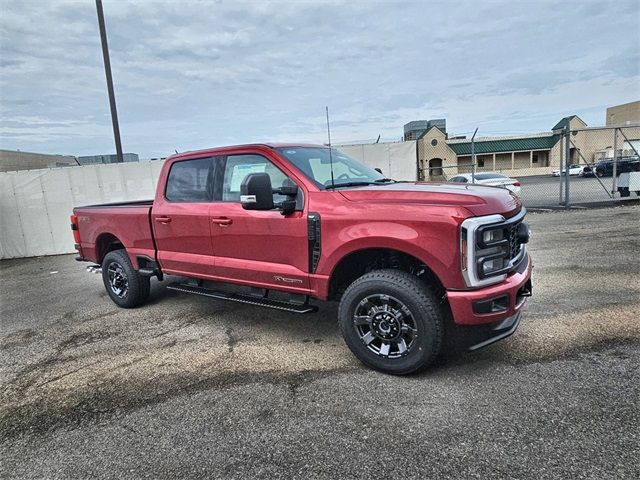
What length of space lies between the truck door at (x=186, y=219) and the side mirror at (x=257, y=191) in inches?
36.7

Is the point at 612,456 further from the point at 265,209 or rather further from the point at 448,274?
the point at 265,209

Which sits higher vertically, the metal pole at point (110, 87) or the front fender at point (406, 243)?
the metal pole at point (110, 87)

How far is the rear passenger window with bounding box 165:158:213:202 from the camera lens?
4.55 metres

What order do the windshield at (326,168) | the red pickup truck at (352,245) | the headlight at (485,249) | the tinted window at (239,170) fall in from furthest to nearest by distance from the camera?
1. the tinted window at (239,170)
2. the windshield at (326,168)
3. the red pickup truck at (352,245)
4. the headlight at (485,249)

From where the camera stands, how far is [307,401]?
307 centimetres

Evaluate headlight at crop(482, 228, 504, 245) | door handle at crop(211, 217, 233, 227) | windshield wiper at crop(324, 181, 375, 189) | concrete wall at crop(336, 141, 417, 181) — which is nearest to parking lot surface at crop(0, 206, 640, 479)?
headlight at crop(482, 228, 504, 245)

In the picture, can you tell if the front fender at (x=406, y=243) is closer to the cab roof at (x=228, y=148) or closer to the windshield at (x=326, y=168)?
the windshield at (x=326, y=168)

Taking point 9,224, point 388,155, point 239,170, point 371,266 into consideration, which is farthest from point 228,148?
point 9,224

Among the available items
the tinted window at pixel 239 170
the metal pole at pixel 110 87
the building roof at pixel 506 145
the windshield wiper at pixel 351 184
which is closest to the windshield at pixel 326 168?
the windshield wiper at pixel 351 184

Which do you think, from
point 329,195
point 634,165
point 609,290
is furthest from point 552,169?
point 329,195

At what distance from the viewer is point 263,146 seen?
414 centimetres

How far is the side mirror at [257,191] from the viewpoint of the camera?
139 inches

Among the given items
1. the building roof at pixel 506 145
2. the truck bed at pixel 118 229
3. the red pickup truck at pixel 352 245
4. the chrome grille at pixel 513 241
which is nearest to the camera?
the red pickup truck at pixel 352 245

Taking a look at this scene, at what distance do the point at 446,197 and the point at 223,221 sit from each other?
86.9 inches
